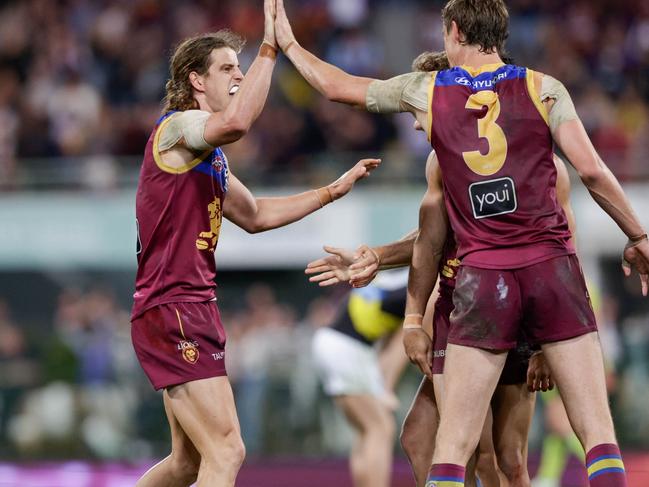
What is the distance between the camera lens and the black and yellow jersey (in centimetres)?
877

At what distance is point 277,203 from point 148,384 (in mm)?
7040

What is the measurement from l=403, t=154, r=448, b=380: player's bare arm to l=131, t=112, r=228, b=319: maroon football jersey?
1.00 metres

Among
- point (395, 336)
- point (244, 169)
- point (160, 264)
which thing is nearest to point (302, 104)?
point (244, 169)

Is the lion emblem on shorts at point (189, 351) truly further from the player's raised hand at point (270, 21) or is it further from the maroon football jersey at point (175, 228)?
the player's raised hand at point (270, 21)

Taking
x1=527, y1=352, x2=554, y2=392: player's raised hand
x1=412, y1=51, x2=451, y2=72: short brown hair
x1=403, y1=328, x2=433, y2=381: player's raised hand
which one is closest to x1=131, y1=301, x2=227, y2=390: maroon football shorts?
x1=403, y1=328, x2=433, y2=381: player's raised hand

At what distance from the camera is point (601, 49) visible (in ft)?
49.7

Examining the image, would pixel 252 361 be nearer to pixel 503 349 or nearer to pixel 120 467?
pixel 120 467

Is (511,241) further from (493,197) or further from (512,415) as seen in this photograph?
(512,415)

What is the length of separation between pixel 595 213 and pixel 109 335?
554 centimetres

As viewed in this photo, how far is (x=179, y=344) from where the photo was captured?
5.69 meters

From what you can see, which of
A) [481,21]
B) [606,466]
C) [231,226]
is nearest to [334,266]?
[481,21]

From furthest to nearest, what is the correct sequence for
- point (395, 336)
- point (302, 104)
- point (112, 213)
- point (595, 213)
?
point (302, 104) → point (112, 213) → point (595, 213) → point (395, 336)

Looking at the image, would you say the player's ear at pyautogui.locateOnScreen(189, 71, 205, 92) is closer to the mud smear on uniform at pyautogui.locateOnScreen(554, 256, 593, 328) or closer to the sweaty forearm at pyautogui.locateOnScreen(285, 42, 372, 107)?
the sweaty forearm at pyautogui.locateOnScreen(285, 42, 372, 107)

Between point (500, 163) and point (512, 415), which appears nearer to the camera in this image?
point (500, 163)
